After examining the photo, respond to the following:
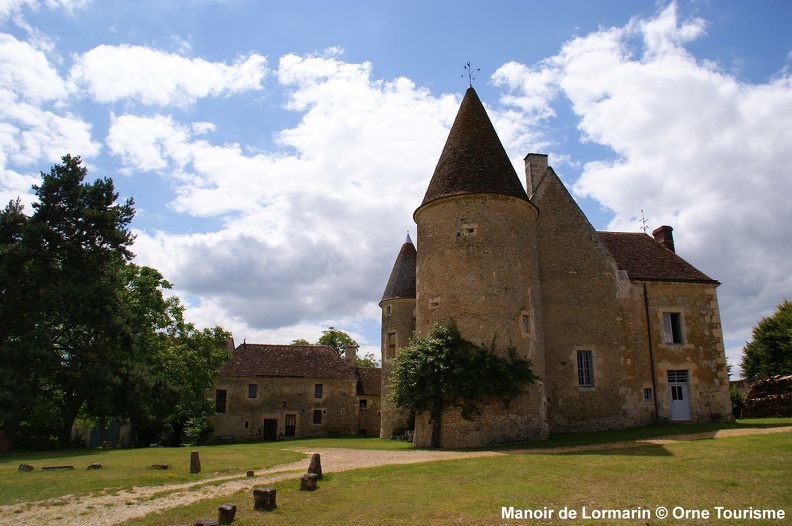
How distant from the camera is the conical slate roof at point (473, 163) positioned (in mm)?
20391

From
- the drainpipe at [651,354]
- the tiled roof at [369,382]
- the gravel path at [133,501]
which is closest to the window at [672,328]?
the drainpipe at [651,354]

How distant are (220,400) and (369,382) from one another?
33.1ft

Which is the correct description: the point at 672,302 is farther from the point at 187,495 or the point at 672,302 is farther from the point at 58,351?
the point at 58,351

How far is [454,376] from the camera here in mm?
18062

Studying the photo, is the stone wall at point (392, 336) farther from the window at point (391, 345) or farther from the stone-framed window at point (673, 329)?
the stone-framed window at point (673, 329)

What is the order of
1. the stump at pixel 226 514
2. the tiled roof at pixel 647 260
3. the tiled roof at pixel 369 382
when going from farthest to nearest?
the tiled roof at pixel 369 382 < the tiled roof at pixel 647 260 < the stump at pixel 226 514

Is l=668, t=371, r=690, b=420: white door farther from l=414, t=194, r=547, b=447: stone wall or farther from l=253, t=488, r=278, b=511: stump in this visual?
l=253, t=488, r=278, b=511: stump

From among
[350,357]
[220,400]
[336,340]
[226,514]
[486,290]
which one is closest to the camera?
[226,514]

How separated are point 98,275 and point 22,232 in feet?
10.8

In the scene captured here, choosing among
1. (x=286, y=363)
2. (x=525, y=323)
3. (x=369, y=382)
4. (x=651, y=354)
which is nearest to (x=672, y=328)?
(x=651, y=354)

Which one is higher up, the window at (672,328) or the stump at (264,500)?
the window at (672,328)

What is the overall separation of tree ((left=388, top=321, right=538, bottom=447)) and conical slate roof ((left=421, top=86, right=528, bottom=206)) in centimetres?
527

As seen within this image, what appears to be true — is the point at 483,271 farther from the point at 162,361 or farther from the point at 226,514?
the point at 162,361

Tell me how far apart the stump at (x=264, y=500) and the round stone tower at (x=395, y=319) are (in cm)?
1917
